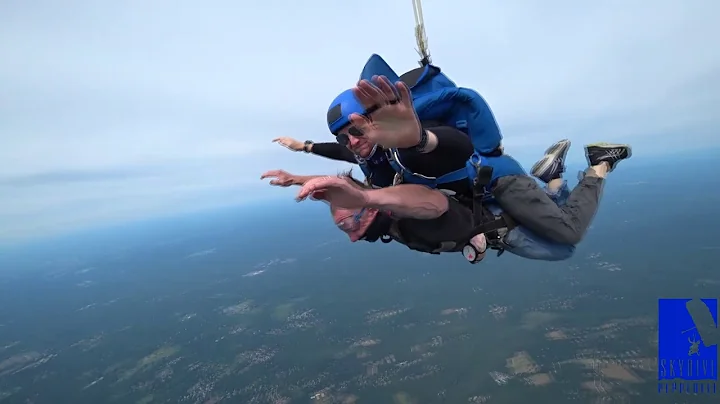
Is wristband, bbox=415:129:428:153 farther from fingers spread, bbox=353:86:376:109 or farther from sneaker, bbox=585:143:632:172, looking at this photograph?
sneaker, bbox=585:143:632:172

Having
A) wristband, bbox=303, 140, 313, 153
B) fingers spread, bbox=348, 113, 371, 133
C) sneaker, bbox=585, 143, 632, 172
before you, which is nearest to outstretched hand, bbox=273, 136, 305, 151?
wristband, bbox=303, 140, 313, 153

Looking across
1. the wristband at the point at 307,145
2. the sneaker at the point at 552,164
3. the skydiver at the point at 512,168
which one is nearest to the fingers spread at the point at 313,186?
the skydiver at the point at 512,168

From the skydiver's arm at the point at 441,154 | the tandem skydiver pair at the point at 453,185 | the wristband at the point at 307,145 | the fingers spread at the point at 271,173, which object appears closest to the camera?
the skydiver's arm at the point at 441,154

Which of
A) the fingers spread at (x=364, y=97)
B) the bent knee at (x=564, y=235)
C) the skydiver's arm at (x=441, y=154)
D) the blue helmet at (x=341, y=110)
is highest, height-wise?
the blue helmet at (x=341, y=110)

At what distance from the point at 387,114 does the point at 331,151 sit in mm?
2317

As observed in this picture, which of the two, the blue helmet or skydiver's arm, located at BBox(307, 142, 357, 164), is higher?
the blue helmet

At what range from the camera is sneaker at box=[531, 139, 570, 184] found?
3.71 meters

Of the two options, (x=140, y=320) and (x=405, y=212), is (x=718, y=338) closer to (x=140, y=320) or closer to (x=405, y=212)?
(x=405, y=212)

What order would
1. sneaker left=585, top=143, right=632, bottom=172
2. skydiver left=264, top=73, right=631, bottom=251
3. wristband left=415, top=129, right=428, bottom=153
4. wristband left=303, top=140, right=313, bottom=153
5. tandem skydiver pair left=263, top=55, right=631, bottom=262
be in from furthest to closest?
1. wristband left=303, top=140, right=313, bottom=153
2. sneaker left=585, top=143, right=632, bottom=172
3. tandem skydiver pair left=263, top=55, right=631, bottom=262
4. wristband left=415, top=129, right=428, bottom=153
5. skydiver left=264, top=73, right=631, bottom=251

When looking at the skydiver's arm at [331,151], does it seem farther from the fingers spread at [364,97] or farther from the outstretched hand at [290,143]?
the fingers spread at [364,97]

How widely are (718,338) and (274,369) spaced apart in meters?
74.5

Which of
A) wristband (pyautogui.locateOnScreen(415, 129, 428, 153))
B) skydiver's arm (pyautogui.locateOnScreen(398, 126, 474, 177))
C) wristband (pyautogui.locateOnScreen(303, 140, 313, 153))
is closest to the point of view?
wristband (pyautogui.locateOnScreen(415, 129, 428, 153))

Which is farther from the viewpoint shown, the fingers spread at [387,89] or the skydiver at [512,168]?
the skydiver at [512,168]

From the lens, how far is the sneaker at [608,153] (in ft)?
11.8
